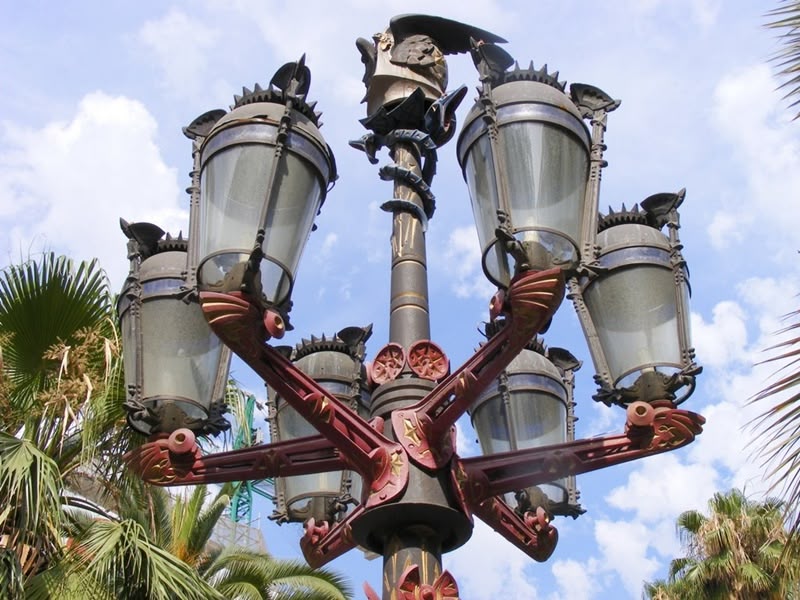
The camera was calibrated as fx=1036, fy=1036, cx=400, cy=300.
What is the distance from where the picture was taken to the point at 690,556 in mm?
17984

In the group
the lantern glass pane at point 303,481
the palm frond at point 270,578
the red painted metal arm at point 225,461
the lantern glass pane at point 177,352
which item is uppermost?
the palm frond at point 270,578

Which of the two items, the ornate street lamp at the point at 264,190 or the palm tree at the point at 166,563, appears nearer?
the ornate street lamp at the point at 264,190

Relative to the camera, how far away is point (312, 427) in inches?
191

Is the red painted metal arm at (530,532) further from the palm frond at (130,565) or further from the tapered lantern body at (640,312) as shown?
the palm frond at (130,565)

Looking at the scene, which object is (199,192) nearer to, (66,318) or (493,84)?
(493,84)

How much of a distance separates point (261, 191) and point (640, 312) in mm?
1640

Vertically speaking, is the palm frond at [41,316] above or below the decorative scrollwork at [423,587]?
above

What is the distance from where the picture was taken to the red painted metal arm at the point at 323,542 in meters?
4.16


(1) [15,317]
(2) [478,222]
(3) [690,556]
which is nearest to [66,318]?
(1) [15,317]

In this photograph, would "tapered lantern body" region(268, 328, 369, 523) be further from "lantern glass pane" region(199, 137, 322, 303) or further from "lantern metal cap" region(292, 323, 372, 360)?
"lantern glass pane" region(199, 137, 322, 303)

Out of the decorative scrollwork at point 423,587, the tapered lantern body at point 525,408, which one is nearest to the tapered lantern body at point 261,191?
the decorative scrollwork at point 423,587

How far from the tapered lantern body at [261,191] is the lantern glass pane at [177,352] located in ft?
2.16

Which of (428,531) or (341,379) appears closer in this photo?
(428,531)

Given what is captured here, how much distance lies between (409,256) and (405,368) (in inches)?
24.4
